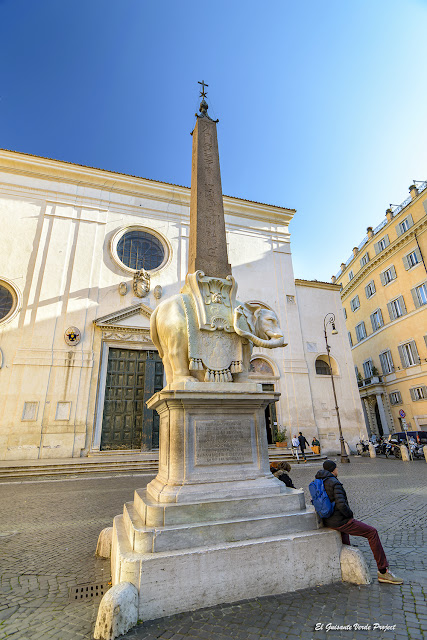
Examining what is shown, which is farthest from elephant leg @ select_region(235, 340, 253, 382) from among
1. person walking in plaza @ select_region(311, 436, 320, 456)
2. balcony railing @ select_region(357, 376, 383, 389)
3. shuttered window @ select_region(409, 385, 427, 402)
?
balcony railing @ select_region(357, 376, 383, 389)

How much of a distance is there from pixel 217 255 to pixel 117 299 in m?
11.1

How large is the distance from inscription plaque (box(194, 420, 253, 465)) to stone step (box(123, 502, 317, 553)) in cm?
48

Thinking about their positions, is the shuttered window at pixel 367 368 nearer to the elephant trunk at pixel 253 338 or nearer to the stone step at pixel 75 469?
the stone step at pixel 75 469

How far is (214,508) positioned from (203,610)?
2.02 feet

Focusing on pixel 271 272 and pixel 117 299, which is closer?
pixel 117 299

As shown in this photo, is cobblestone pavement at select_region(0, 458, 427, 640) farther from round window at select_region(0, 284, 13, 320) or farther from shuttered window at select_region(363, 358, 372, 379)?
shuttered window at select_region(363, 358, 372, 379)

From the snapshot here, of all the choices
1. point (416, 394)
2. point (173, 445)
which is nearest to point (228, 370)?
point (173, 445)

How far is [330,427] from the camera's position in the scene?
15.4 metres

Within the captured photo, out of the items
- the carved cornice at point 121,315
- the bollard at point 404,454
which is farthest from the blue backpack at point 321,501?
the bollard at point 404,454

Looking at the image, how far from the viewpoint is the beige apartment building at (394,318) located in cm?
1994

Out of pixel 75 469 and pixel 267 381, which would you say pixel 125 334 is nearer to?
pixel 75 469

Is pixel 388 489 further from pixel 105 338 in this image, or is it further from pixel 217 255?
pixel 105 338

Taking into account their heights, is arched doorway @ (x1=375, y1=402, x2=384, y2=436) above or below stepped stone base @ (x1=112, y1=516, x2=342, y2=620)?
above

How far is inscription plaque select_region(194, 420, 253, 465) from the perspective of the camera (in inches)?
114
